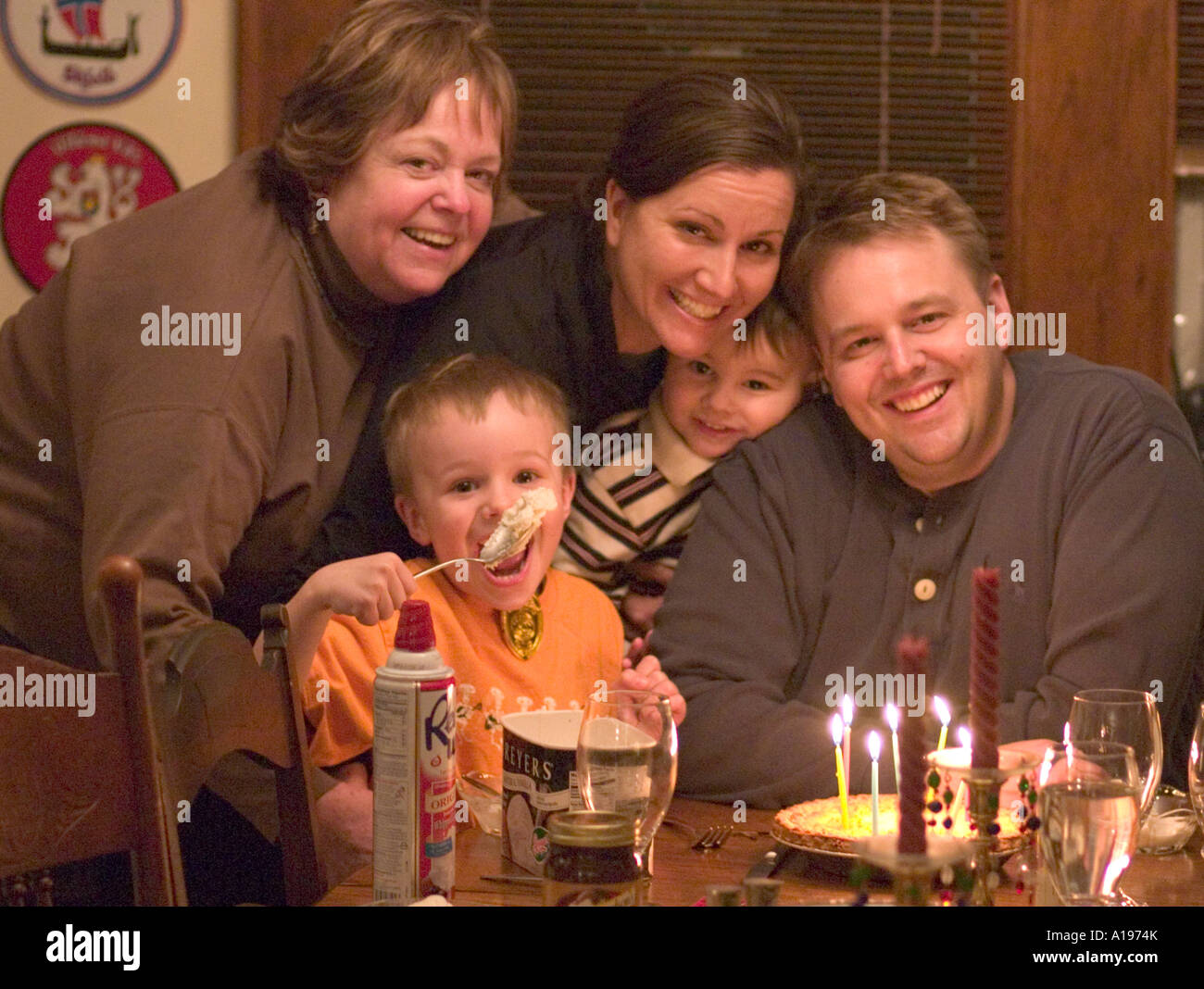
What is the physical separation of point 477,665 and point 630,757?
0.72 m

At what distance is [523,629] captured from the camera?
1969 millimetres

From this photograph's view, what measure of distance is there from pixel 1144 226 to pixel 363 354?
160cm

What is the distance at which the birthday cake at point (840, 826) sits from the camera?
4.34ft

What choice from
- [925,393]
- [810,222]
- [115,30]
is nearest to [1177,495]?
[925,393]

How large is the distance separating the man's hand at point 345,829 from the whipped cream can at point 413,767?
0.56m

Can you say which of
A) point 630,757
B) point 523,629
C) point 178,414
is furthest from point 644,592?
point 630,757

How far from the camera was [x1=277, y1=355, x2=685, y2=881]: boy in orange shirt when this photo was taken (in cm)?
182

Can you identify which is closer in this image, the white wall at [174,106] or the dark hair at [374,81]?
the dark hair at [374,81]

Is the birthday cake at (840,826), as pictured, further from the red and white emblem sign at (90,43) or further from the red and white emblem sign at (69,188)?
the red and white emblem sign at (90,43)
